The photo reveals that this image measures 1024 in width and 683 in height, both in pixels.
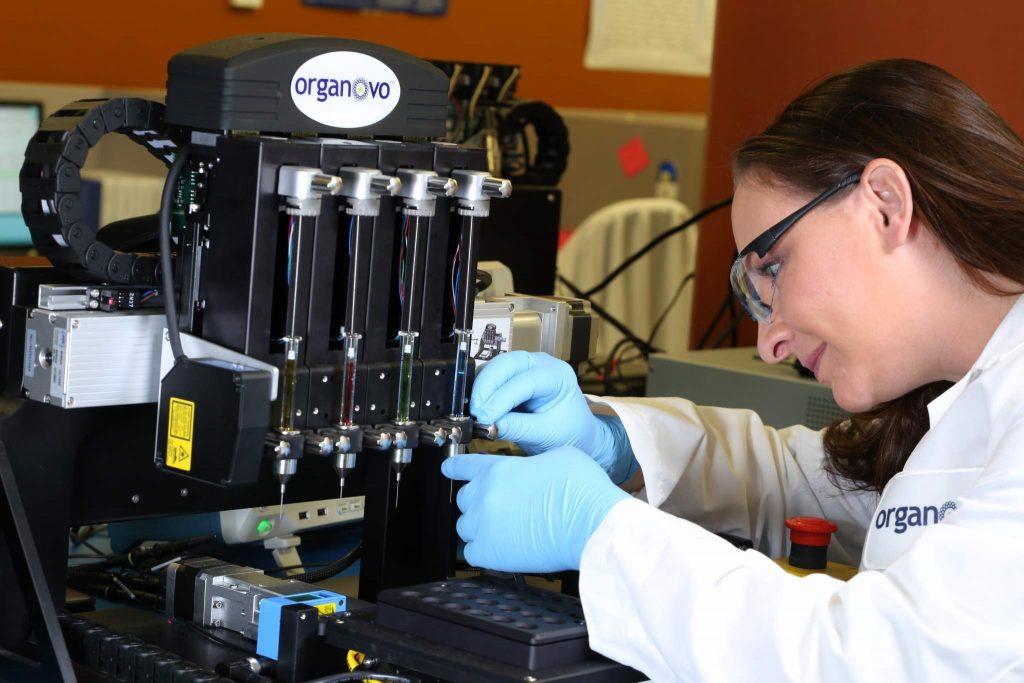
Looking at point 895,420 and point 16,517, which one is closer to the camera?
point 16,517

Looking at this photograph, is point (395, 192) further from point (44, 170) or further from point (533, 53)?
point (533, 53)

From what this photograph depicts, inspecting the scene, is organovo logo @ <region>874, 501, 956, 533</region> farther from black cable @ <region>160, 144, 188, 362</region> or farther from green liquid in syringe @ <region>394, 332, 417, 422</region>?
black cable @ <region>160, 144, 188, 362</region>

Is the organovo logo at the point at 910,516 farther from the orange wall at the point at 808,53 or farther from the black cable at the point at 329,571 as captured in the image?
the orange wall at the point at 808,53

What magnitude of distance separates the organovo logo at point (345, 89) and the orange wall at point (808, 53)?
3.44 feet

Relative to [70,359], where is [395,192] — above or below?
above

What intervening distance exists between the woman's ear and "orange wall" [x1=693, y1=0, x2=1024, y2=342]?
2.83 feet

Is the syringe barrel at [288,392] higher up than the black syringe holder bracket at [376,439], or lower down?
higher up

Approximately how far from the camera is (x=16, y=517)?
1.06 m

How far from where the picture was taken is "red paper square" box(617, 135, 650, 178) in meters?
4.50

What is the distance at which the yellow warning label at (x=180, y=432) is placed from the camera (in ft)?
3.32

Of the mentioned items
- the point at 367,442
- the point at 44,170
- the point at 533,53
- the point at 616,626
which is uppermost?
the point at 533,53

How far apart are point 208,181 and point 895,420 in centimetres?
82

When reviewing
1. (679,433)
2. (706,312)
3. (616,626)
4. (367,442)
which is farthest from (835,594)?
(706,312)

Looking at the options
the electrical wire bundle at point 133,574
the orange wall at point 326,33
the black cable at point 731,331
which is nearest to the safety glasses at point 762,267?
the electrical wire bundle at point 133,574
